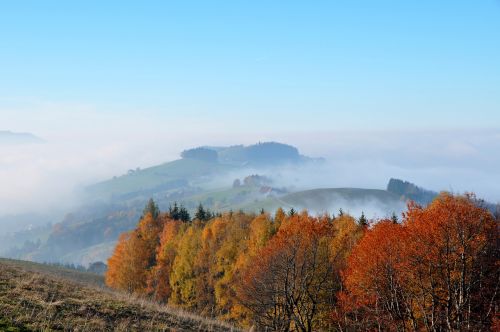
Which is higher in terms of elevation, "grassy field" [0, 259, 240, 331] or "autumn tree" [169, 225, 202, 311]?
"grassy field" [0, 259, 240, 331]

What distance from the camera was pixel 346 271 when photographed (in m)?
49.3

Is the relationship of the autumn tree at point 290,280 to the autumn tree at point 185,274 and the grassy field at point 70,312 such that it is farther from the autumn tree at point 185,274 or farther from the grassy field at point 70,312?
the autumn tree at point 185,274

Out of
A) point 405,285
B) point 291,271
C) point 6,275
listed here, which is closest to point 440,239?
point 405,285

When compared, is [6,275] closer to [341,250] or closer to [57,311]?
[57,311]

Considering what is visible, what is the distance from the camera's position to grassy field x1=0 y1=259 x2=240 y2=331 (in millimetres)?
19016

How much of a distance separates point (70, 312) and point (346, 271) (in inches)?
1383

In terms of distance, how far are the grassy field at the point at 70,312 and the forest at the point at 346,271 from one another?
730 inches

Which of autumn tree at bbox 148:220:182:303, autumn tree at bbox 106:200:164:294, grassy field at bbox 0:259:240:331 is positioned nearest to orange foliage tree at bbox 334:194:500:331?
grassy field at bbox 0:259:240:331

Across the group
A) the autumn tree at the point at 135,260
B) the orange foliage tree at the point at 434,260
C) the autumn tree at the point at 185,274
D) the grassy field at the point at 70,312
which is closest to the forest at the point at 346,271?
the orange foliage tree at the point at 434,260

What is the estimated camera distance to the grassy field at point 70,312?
19016 millimetres

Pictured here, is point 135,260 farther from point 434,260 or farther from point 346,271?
point 434,260

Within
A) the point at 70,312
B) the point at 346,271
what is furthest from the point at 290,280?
the point at 70,312

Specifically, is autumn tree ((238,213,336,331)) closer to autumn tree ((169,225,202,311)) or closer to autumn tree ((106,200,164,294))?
autumn tree ((169,225,202,311))

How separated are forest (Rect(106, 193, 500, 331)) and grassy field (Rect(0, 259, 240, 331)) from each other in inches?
730
